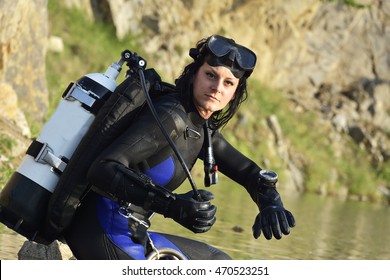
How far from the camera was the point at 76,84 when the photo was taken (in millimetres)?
3881

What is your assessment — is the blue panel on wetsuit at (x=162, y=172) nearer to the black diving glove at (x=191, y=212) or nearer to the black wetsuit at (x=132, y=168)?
the black wetsuit at (x=132, y=168)

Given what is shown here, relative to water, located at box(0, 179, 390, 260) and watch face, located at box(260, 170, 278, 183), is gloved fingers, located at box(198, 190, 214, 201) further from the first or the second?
water, located at box(0, 179, 390, 260)

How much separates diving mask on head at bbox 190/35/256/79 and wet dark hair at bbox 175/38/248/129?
0.04 m

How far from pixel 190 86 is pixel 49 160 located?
2.31 ft

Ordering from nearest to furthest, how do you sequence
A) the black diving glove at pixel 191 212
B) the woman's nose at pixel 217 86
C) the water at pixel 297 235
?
the black diving glove at pixel 191 212, the woman's nose at pixel 217 86, the water at pixel 297 235

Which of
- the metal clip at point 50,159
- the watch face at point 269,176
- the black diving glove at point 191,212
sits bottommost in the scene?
the black diving glove at point 191,212

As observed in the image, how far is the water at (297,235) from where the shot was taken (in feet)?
24.7

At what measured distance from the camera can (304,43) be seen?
88.8ft

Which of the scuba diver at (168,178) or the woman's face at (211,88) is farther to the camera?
the woman's face at (211,88)

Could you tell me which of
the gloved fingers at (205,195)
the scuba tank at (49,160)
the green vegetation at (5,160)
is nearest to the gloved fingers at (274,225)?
the gloved fingers at (205,195)

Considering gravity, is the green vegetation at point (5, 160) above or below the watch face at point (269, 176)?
above

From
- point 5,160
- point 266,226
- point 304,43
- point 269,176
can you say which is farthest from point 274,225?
point 304,43

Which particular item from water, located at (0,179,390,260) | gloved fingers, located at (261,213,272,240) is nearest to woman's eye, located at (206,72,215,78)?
gloved fingers, located at (261,213,272,240)

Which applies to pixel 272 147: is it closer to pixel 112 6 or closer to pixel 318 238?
pixel 112 6
